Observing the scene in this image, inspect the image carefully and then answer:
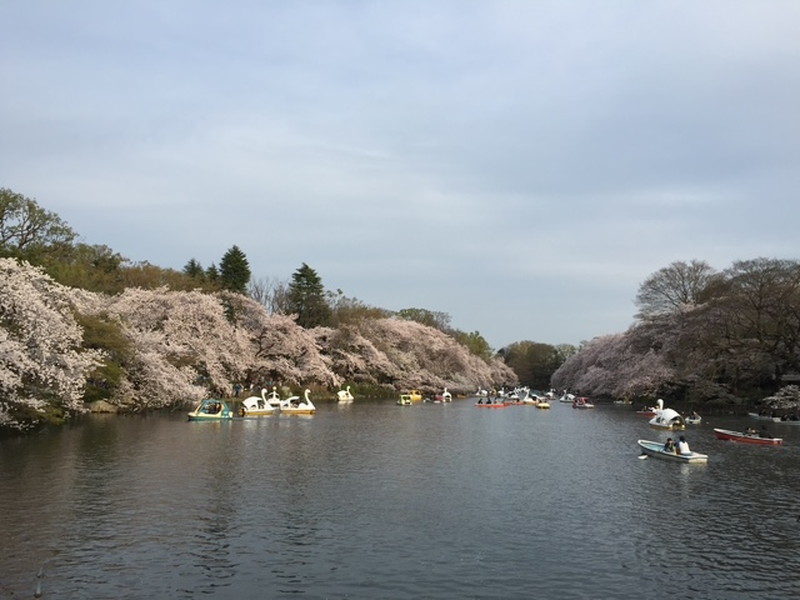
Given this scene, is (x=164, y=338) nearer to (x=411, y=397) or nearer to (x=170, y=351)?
(x=170, y=351)

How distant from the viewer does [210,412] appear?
44.7m

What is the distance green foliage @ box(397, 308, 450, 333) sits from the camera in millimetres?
122006

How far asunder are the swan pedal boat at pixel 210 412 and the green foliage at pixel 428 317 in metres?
75.0

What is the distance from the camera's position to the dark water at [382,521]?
1385 centimetres

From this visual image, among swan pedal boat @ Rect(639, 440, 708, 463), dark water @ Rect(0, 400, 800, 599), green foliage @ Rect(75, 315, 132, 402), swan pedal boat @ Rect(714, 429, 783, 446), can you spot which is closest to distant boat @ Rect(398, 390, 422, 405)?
green foliage @ Rect(75, 315, 132, 402)

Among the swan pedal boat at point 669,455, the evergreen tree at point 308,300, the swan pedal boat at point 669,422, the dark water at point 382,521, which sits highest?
the evergreen tree at point 308,300

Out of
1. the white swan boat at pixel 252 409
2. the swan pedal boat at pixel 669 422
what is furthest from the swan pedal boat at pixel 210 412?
the swan pedal boat at pixel 669 422

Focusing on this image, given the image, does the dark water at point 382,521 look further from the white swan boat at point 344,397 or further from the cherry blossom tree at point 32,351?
the white swan boat at point 344,397

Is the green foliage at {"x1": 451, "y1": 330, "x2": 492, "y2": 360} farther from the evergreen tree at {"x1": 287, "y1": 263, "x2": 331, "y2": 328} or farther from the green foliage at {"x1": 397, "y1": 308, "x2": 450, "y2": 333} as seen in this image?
the evergreen tree at {"x1": 287, "y1": 263, "x2": 331, "y2": 328}

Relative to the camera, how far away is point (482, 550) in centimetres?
1609

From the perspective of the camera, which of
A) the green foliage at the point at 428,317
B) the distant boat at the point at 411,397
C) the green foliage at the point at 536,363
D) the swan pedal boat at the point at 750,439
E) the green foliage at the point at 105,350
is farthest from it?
the green foliage at the point at 536,363

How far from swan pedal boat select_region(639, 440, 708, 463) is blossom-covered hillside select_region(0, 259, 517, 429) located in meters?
27.0

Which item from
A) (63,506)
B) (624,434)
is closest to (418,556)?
(63,506)

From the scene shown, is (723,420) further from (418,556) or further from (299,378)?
(418,556)
